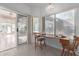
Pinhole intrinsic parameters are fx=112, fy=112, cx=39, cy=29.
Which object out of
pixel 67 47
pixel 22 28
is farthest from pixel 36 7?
pixel 67 47

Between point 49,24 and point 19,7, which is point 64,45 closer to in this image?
point 49,24

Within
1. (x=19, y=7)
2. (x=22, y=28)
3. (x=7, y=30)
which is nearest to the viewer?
(x=19, y=7)

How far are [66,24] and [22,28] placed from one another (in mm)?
1114

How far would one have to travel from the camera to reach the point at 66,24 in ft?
8.97

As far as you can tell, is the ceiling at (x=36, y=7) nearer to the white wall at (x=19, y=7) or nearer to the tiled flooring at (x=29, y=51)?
the white wall at (x=19, y=7)

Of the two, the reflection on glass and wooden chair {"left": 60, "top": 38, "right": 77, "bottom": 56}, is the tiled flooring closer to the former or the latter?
wooden chair {"left": 60, "top": 38, "right": 77, "bottom": 56}

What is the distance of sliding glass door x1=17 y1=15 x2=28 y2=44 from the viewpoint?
9.38 ft

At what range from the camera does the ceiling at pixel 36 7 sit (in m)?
2.53

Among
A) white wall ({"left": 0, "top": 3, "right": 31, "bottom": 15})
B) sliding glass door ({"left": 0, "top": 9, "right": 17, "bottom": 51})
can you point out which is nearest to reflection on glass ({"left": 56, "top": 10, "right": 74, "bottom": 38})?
white wall ({"left": 0, "top": 3, "right": 31, "bottom": 15})

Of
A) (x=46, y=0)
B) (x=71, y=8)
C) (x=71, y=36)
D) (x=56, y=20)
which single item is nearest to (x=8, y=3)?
(x=46, y=0)

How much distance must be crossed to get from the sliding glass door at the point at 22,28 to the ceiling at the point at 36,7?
0.20m

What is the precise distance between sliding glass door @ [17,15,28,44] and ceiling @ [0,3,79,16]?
0.67 ft

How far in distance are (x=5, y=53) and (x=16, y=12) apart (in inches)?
40.4

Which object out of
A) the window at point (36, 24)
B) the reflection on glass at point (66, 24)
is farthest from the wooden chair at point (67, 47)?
the window at point (36, 24)
